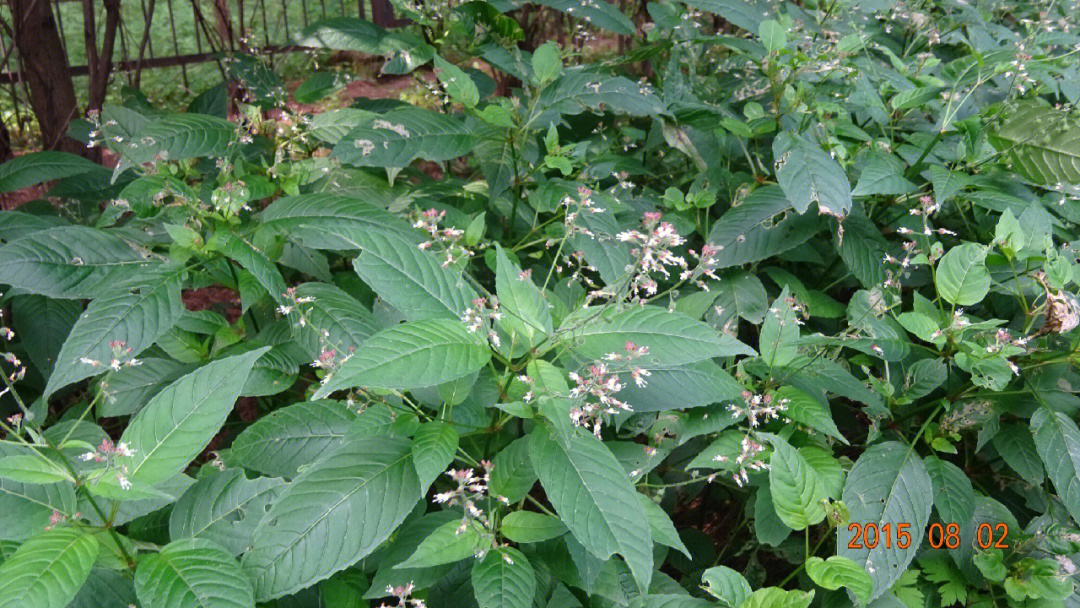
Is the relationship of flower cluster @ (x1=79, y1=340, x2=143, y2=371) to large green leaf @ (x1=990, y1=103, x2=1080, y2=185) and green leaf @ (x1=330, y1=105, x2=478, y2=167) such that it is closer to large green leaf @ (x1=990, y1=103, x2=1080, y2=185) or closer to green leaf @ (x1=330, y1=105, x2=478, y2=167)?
green leaf @ (x1=330, y1=105, x2=478, y2=167)

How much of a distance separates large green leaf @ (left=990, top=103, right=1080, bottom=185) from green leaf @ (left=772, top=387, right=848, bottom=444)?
890 mm

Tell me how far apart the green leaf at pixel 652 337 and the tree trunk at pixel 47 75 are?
230 cm

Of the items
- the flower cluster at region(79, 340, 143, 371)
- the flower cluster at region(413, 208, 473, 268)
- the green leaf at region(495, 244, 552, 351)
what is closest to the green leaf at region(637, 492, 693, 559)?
the green leaf at region(495, 244, 552, 351)

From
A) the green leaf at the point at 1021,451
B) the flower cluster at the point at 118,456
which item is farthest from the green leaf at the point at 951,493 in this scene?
the flower cluster at the point at 118,456

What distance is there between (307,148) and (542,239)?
0.84 m

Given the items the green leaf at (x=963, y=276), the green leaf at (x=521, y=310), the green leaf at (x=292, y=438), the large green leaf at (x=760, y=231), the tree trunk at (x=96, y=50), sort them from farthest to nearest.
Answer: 1. the tree trunk at (x=96, y=50)
2. the large green leaf at (x=760, y=231)
3. the green leaf at (x=963, y=276)
4. the green leaf at (x=292, y=438)
5. the green leaf at (x=521, y=310)

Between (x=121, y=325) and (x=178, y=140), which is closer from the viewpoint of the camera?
(x=121, y=325)

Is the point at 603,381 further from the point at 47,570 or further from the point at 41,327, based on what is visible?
the point at 41,327

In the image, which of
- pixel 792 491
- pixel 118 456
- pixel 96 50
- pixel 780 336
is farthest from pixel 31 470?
pixel 96 50

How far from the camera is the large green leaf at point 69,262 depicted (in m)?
1.65

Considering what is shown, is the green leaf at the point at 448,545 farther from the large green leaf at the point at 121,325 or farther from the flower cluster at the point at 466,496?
the large green leaf at the point at 121,325

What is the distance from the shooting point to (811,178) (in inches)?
69.5

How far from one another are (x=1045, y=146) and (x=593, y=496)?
60.2 inches

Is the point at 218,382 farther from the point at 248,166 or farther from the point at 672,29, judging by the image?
the point at 672,29
